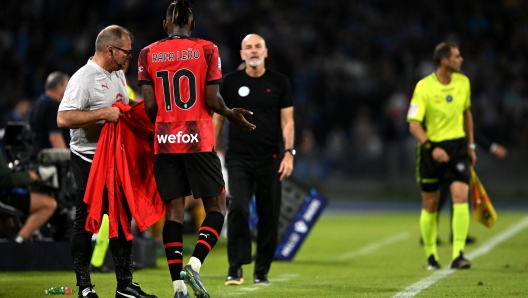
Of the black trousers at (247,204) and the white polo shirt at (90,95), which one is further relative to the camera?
the black trousers at (247,204)

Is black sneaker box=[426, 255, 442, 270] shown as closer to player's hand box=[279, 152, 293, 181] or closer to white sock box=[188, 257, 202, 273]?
player's hand box=[279, 152, 293, 181]

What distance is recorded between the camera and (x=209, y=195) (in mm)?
6621

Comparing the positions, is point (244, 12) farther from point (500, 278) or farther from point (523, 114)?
point (500, 278)

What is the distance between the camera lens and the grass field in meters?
7.57

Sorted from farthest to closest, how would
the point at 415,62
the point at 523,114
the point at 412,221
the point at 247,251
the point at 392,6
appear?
the point at 392,6 < the point at 415,62 < the point at 523,114 < the point at 412,221 < the point at 247,251

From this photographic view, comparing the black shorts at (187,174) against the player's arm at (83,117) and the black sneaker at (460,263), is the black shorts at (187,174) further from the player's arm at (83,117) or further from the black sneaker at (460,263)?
the black sneaker at (460,263)

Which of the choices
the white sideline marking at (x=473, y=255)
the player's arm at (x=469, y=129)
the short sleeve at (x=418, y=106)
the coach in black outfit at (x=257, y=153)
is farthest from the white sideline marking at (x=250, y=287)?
the player's arm at (x=469, y=129)

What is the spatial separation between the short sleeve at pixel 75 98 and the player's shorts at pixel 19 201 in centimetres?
316

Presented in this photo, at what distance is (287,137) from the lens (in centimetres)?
843

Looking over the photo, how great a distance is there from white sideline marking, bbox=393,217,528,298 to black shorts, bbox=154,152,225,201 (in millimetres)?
1723

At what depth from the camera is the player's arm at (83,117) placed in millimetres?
6657

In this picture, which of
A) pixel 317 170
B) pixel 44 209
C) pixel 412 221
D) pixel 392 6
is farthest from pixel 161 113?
pixel 392 6

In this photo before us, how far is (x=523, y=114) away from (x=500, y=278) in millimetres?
14389

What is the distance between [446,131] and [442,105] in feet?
0.93
